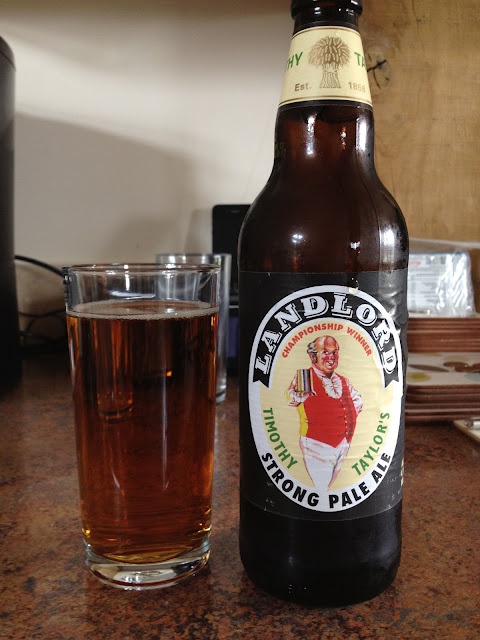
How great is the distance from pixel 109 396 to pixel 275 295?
0.15 meters

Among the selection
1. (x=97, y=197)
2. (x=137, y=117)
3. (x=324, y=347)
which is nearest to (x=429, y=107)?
(x=137, y=117)

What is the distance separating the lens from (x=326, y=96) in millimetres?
495

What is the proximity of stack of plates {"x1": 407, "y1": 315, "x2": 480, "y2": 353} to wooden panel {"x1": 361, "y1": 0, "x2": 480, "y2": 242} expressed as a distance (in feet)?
1.03

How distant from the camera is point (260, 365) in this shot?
0.49 metres

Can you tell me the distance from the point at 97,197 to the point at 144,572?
1160 mm

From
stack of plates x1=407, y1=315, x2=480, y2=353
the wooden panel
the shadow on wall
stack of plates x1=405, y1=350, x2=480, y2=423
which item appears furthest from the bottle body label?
the shadow on wall

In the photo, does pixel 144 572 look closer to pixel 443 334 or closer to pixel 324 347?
pixel 324 347

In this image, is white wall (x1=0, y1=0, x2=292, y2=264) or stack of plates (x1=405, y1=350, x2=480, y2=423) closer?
stack of plates (x1=405, y1=350, x2=480, y2=423)

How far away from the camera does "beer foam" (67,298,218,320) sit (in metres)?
0.49

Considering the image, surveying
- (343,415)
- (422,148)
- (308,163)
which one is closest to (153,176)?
(422,148)

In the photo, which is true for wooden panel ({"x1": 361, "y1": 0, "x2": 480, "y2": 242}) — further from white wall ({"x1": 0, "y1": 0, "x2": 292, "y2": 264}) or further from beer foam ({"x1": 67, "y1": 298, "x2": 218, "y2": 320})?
beer foam ({"x1": 67, "y1": 298, "x2": 218, "y2": 320})

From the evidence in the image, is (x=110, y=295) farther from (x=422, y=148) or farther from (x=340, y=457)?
(x=422, y=148)

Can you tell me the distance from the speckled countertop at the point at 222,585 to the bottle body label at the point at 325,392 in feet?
0.25

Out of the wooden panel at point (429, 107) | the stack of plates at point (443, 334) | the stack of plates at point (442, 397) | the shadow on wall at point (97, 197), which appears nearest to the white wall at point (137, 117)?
the shadow on wall at point (97, 197)
